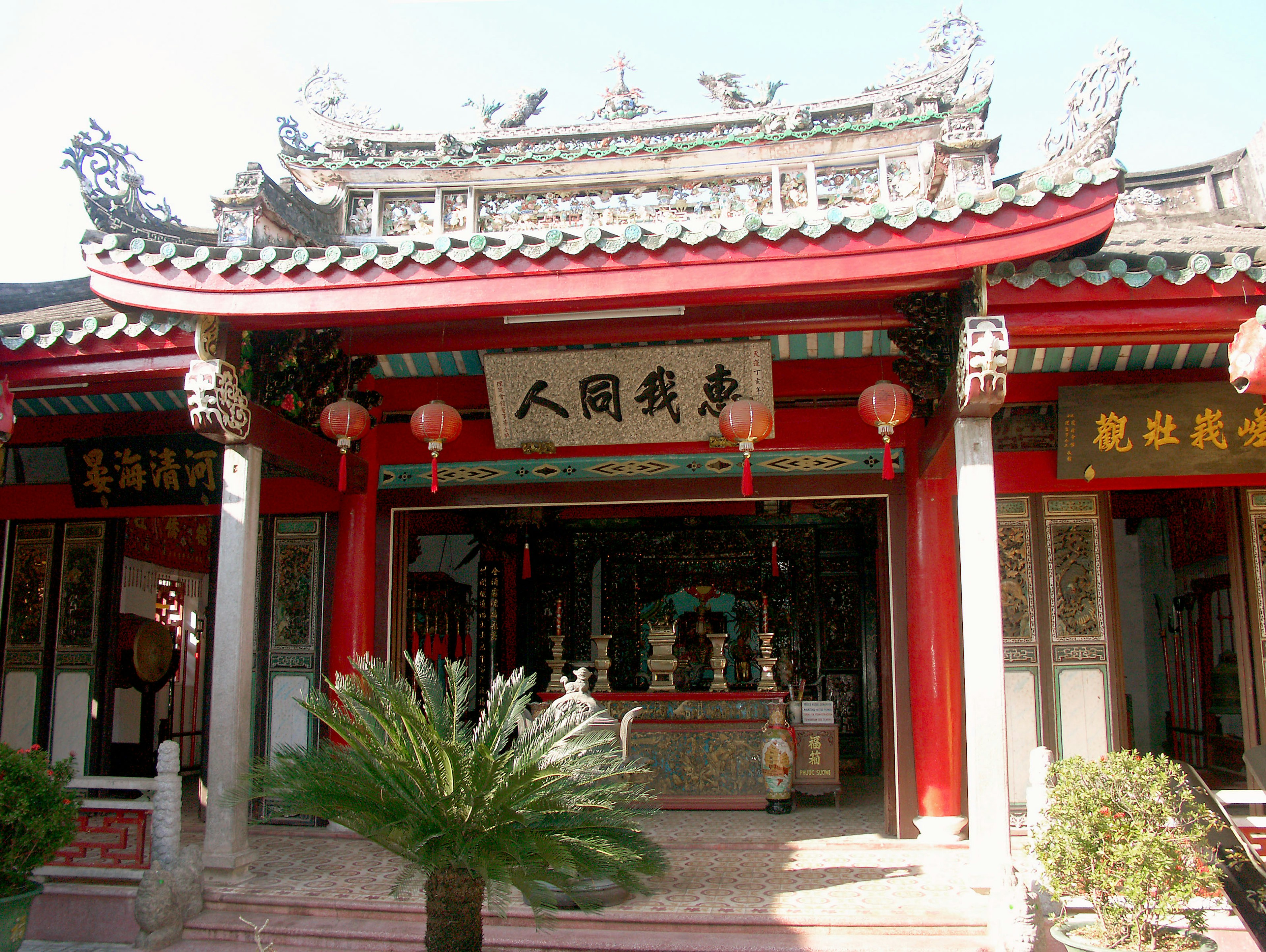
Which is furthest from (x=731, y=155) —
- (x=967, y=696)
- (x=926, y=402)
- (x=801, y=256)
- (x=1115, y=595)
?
(x=967, y=696)

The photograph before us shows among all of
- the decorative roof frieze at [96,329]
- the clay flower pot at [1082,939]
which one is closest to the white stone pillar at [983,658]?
the clay flower pot at [1082,939]

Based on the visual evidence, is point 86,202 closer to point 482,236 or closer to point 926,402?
point 482,236

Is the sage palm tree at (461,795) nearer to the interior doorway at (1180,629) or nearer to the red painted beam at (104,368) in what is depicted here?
the red painted beam at (104,368)

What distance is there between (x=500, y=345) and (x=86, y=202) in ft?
8.65

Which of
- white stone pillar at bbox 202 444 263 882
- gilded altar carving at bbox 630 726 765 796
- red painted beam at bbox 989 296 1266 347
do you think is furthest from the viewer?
gilded altar carving at bbox 630 726 765 796

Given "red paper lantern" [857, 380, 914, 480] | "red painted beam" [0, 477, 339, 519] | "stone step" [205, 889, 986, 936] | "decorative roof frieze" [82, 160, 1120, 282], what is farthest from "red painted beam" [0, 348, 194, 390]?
"red paper lantern" [857, 380, 914, 480]

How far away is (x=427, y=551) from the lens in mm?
10602

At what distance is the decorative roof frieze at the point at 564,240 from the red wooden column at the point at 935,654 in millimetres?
2124

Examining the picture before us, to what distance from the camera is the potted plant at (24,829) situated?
442 cm

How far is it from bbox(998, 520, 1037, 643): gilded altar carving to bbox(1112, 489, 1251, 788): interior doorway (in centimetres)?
204

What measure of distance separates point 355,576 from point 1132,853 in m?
5.13

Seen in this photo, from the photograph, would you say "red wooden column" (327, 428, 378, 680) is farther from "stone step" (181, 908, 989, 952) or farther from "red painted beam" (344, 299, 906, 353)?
"stone step" (181, 908, 989, 952)

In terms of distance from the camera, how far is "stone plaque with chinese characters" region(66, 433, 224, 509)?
23.0ft

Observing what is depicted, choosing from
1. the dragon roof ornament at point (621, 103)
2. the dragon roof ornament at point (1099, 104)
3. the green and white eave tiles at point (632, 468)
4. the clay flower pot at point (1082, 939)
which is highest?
the dragon roof ornament at point (621, 103)
